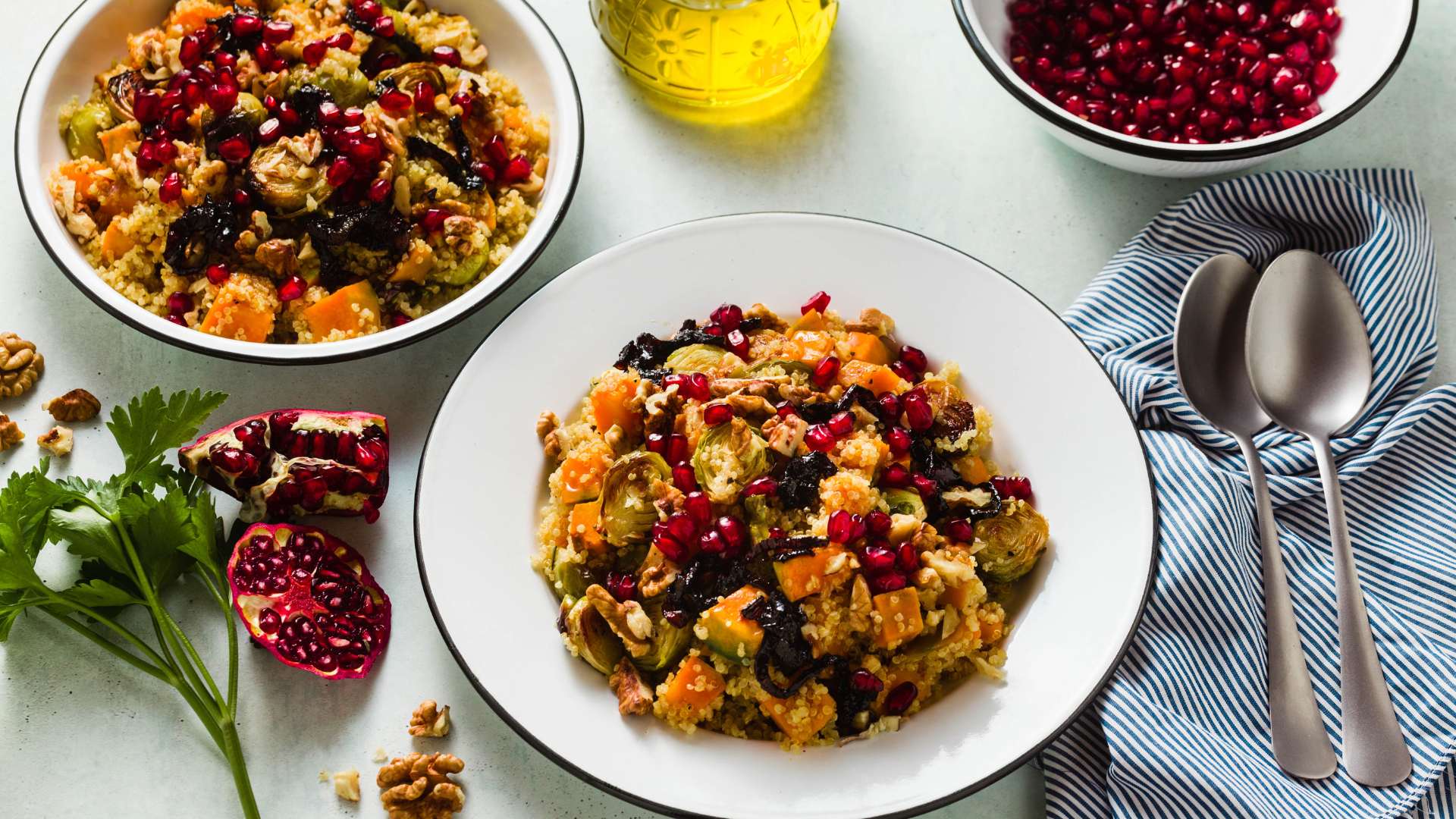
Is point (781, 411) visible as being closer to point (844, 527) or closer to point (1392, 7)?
point (844, 527)

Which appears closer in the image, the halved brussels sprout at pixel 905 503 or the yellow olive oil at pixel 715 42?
the halved brussels sprout at pixel 905 503

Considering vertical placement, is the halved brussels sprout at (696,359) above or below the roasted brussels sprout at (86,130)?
below

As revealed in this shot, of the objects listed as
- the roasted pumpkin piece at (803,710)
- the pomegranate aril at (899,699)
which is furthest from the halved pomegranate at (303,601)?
the pomegranate aril at (899,699)

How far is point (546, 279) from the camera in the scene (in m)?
3.53

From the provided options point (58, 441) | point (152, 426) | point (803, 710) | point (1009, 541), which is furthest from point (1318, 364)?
point (58, 441)

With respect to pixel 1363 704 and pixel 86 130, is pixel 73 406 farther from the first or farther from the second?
pixel 1363 704

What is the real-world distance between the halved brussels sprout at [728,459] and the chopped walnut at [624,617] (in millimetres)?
301

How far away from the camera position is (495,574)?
2.91m

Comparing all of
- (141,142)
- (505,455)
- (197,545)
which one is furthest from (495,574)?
(141,142)

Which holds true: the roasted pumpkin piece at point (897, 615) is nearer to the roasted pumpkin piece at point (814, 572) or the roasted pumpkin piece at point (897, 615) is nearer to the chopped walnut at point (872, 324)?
the roasted pumpkin piece at point (814, 572)

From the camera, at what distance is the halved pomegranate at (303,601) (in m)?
2.97

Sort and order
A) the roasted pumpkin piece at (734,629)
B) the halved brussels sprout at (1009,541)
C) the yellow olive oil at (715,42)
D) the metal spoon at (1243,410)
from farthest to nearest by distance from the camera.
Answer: the yellow olive oil at (715,42) → the metal spoon at (1243,410) → the halved brussels sprout at (1009,541) → the roasted pumpkin piece at (734,629)

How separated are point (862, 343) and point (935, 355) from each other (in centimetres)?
23

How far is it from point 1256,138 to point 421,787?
2.73 m
